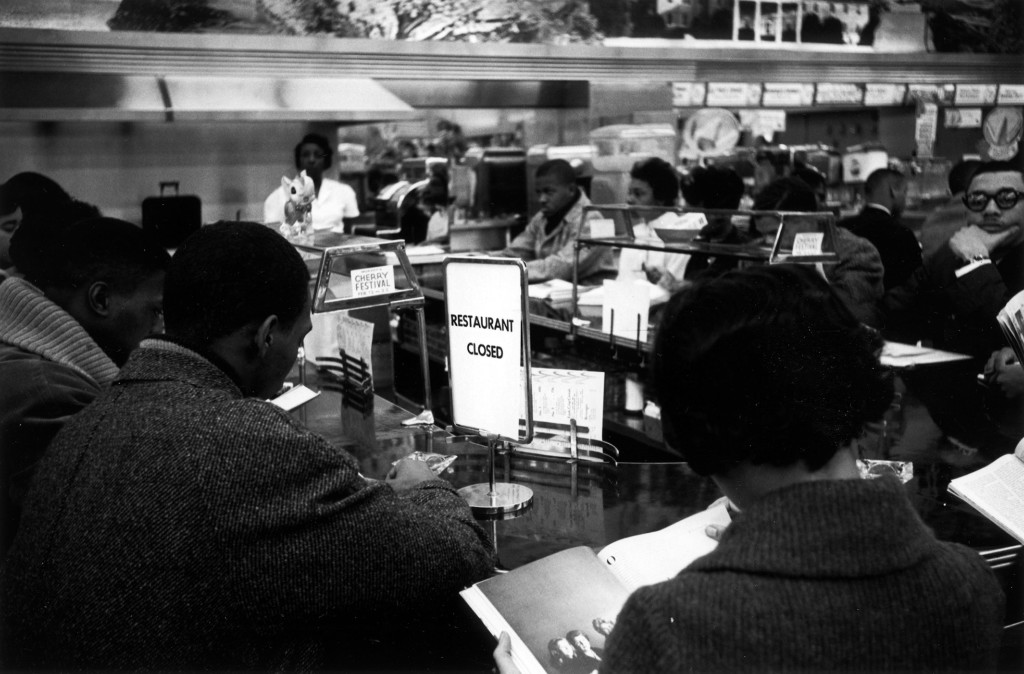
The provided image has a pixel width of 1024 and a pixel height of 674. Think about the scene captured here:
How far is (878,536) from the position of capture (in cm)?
89

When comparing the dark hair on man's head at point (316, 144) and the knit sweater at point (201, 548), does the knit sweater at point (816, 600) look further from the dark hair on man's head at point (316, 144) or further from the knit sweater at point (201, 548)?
the dark hair on man's head at point (316, 144)

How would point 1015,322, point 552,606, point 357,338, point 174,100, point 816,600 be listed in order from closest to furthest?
point 816,600
point 552,606
point 1015,322
point 357,338
point 174,100

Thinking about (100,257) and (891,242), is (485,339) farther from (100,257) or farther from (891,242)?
(891,242)

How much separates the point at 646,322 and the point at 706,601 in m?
2.35

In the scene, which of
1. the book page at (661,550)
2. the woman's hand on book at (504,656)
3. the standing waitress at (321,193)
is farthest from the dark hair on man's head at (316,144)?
the woman's hand on book at (504,656)

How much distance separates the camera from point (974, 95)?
905cm

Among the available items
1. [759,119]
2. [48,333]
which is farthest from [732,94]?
[48,333]

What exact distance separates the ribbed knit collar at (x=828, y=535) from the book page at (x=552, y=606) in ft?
1.40

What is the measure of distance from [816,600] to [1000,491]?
113 cm

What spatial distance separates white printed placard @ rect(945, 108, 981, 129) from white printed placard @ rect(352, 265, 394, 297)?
8522 mm

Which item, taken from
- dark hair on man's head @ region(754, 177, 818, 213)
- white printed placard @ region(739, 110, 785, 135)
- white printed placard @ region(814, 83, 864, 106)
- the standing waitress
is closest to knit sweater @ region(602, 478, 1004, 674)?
dark hair on man's head @ region(754, 177, 818, 213)

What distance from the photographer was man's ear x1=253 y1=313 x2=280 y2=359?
151 centimetres

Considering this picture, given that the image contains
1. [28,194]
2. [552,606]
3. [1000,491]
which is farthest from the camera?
[28,194]

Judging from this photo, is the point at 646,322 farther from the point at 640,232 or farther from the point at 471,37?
the point at 471,37
